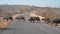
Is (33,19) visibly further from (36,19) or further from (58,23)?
(58,23)

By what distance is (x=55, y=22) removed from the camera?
39906mm

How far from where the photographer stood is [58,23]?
39.3m

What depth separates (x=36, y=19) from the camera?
169ft

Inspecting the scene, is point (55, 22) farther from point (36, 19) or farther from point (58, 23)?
point (36, 19)

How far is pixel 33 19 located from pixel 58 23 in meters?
12.0

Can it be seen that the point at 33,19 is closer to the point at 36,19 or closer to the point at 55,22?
the point at 36,19

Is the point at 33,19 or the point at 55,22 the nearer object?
the point at 55,22

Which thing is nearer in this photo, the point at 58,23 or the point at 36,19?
the point at 58,23

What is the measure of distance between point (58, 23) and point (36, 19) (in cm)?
1274

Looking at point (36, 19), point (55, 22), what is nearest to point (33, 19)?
point (36, 19)

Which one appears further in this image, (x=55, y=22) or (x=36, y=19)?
(x=36, y=19)

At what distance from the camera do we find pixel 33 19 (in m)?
50.6

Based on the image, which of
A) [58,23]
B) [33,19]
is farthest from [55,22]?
[33,19]
